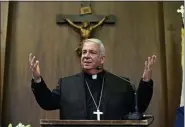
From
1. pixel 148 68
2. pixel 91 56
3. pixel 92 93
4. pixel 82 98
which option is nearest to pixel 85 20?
pixel 91 56

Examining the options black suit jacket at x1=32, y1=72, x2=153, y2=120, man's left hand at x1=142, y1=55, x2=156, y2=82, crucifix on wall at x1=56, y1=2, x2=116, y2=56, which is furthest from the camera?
crucifix on wall at x1=56, y1=2, x2=116, y2=56

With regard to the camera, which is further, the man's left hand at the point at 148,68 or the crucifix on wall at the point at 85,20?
the crucifix on wall at the point at 85,20

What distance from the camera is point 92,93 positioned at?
9.84 feet

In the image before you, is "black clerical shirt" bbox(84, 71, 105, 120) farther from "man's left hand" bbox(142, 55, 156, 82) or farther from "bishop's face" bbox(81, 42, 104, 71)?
"man's left hand" bbox(142, 55, 156, 82)

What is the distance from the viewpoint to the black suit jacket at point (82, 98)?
2736mm

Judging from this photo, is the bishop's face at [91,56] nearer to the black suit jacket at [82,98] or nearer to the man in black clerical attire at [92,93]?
the man in black clerical attire at [92,93]

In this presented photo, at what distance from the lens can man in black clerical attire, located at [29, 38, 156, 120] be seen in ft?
8.90

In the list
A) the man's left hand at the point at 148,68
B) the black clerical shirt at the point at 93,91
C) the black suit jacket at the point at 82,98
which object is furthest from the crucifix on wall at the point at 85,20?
the man's left hand at the point at 148,68

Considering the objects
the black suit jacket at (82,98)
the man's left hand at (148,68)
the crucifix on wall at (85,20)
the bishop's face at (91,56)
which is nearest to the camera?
the man's left hand at (148,68)

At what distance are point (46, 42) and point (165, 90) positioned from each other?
151cm

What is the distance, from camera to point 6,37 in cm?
422

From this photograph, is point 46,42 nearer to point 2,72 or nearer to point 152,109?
point 2,72

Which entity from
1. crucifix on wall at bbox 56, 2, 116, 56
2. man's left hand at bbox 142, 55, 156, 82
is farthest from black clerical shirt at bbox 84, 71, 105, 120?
crucifix on wall at bbox 56, 2, 116, 56

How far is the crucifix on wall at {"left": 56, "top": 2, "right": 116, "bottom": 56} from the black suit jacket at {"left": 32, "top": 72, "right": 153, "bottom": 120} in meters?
1.25
